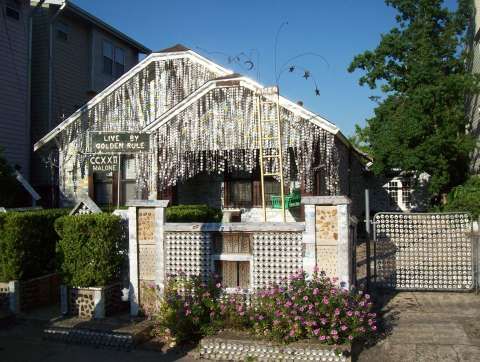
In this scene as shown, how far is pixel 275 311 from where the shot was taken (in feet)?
19.4

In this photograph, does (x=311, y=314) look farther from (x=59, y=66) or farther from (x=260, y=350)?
(x=59, y=66)

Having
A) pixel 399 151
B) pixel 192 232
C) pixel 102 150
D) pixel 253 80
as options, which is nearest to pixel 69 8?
pixel 253 80

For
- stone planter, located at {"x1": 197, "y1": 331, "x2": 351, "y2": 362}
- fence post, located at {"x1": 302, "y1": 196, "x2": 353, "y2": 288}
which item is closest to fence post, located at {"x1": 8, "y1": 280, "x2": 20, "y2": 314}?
stone planter, located at {"x1": 197, "y1": 331, "x2": 351, "y2": 362}

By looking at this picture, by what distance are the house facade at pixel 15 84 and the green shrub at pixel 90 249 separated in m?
10.0

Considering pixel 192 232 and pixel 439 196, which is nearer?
pixel 192 232

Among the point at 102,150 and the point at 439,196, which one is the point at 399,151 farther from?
the point at 102,150

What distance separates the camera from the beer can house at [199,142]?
13.0 metres

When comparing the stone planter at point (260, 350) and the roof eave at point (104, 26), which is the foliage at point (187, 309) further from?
the roof eave at point (104, 26)

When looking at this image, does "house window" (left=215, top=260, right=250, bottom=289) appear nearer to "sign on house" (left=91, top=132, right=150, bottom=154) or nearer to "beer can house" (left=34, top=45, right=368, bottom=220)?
"sign on house" (left=91, top=132, right=150, bottom=154)

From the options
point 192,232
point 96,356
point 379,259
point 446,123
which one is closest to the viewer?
point 96,356

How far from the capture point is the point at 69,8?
17.9 metres

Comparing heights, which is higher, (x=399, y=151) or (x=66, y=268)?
(x=399, y=151)

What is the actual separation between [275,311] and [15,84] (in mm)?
14378

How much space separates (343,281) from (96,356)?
3322 mm
